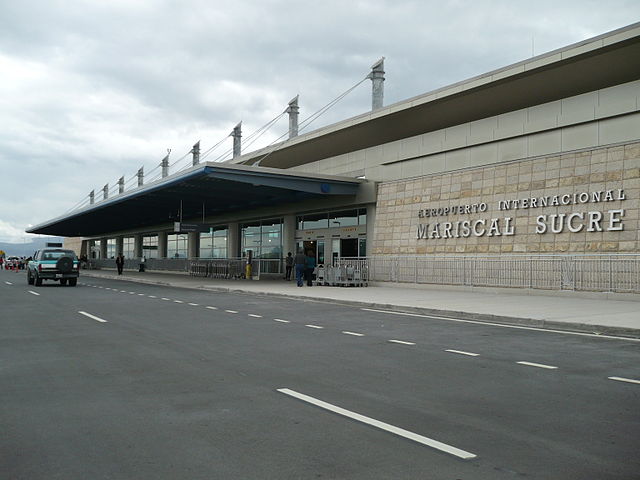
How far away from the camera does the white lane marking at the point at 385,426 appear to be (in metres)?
4.35

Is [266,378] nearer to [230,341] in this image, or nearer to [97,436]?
[97,436]

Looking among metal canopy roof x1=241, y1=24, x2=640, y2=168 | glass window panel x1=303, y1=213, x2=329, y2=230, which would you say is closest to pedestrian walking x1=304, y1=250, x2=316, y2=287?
glass window panel x1=303, y1=213, x2=329, y2=230

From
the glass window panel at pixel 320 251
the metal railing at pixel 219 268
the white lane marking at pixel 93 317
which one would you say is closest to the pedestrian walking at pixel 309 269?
the glass window panel at pixel 320 251

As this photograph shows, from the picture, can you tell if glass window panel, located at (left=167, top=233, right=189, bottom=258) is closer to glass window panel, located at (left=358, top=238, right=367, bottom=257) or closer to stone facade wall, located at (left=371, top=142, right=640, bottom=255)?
glass window panel, located at (left=358, top=238, right=367, bottom=257)

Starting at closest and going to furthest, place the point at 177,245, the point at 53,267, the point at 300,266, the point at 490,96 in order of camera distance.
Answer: the point at 490,96
the point at 300,266
the point at 53,267
the point at 177,245

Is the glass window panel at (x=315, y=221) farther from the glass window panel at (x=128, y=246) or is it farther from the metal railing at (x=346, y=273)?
the glass window panel at (x=128, y=246)

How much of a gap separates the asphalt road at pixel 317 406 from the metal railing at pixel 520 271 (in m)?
8.54

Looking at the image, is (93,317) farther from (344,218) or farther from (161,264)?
(161,264)

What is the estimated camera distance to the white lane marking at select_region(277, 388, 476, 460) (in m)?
4.35

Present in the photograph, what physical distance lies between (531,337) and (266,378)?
5.94 meters

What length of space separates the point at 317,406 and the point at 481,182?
20158 millimetres

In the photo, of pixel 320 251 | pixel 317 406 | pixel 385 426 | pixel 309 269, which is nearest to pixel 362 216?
pixel 320 251

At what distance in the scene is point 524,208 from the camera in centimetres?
2209

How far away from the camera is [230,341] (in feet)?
32.9
